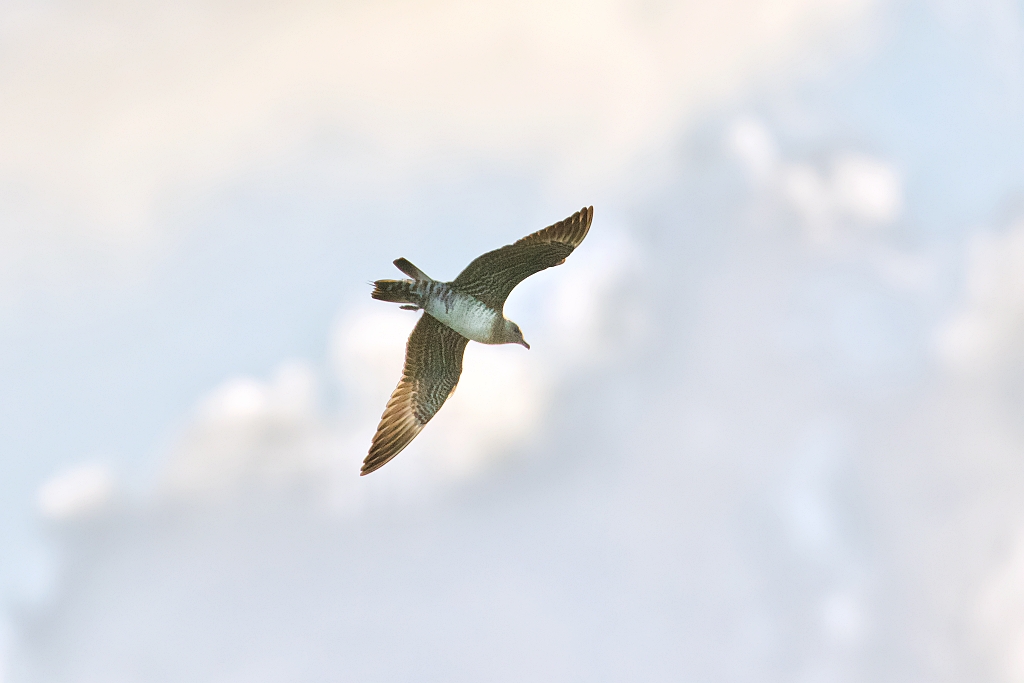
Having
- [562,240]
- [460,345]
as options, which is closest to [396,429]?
[460,345]

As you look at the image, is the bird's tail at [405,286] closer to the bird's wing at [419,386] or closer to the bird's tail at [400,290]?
the bird's tail at [400,290]

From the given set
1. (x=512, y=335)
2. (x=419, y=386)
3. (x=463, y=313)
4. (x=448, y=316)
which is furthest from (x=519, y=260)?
(x=419, y=386)

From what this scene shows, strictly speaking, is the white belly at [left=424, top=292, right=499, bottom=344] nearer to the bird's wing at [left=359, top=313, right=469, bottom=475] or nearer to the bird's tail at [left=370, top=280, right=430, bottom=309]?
the bird's tail at [left=370, top=280, right=430, bottom=309]

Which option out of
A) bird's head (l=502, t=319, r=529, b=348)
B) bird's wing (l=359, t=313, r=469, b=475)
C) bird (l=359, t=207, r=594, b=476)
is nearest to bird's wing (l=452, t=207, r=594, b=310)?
bird (l=359, t=207, r=594, b=476)

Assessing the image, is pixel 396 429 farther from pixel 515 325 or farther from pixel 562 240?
pixel 562 240

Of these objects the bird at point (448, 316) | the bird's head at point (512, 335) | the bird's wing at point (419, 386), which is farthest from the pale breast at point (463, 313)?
the bird's wing at point (419, 386)

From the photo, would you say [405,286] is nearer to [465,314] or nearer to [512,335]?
[465,314]
